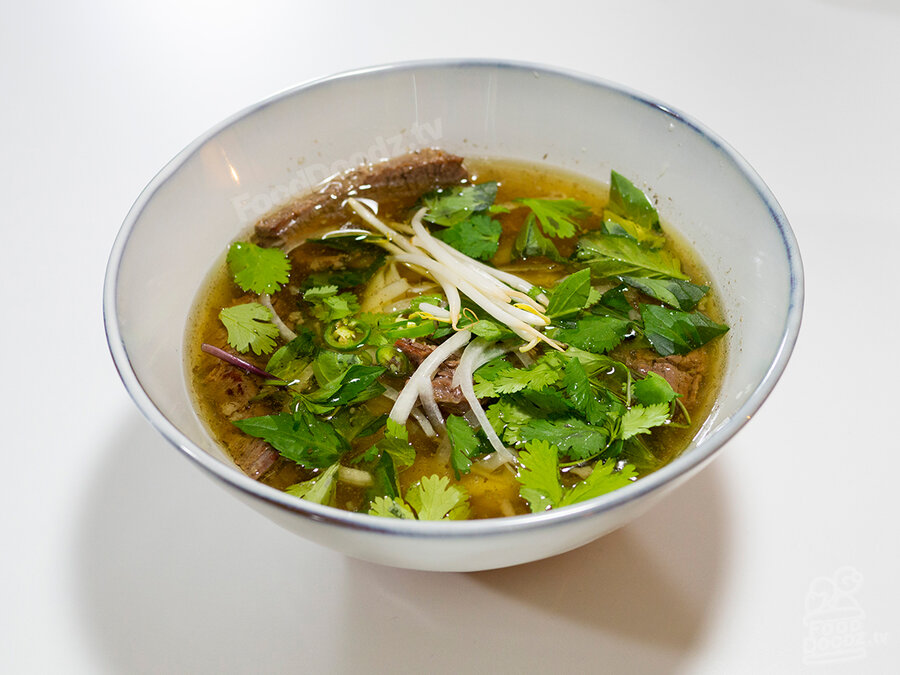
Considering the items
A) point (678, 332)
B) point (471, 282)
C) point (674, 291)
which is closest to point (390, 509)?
point (471, 282)

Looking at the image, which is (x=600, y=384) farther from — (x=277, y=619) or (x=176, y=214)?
(x=176, y=214)

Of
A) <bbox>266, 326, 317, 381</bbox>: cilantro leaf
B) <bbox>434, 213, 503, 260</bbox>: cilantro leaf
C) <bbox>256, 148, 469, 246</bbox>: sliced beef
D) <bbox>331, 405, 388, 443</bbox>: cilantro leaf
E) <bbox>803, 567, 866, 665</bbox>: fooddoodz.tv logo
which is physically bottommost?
<bbox>803, 567, 866, 665</bbox>: fooddoodz.tv logo

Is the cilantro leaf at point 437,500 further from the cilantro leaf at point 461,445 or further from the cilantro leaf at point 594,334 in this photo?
the cilantro leaf at point 594,334

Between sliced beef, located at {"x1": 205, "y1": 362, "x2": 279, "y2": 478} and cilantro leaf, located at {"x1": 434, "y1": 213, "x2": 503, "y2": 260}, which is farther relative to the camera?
cilantro leaf, located at {"x1": 434, "y1": 213, "x2": 503, "y2": 260}

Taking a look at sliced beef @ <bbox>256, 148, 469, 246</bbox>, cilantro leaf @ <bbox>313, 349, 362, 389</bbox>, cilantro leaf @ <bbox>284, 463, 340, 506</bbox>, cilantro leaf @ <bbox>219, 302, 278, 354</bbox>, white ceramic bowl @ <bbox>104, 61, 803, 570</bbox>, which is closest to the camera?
white ceramic bowl @ <bbox>104, 61, 803, 570</bbox>

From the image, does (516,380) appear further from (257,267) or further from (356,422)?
(257,267)

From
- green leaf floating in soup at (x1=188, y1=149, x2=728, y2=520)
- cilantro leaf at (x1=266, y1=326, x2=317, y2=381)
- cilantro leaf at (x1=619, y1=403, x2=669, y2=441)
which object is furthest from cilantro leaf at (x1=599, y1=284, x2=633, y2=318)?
cilantro leaf at (x1=266, y1=326, x2=317, y2=381)

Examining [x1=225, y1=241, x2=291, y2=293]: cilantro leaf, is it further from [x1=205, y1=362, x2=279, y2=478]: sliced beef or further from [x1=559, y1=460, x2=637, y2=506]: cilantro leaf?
→ [x1=559, y1=460, x2=637, y2=506]: cilantro leaf
